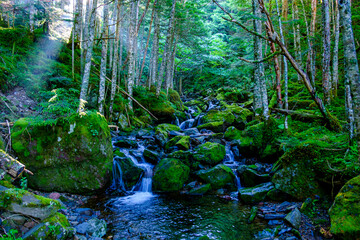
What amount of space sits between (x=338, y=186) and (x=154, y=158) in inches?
262

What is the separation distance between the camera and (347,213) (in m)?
3.69

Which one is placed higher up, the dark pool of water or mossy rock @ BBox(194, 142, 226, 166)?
mossy rock @ BBox(194, 142, 226, 166)

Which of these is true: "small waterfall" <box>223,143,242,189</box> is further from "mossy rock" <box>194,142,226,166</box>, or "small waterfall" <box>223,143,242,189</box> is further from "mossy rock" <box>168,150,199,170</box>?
"mossy rock" <box>168,150,199,170</box>

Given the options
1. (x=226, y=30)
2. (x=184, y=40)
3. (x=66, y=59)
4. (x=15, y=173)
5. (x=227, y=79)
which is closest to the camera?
(x=15, y=173)

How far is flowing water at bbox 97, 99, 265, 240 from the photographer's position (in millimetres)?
4945

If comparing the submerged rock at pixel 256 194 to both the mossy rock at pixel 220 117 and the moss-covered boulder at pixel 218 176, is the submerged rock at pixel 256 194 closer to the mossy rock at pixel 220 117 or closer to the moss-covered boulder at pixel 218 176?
the moss-covered boulder at pixel 218 176

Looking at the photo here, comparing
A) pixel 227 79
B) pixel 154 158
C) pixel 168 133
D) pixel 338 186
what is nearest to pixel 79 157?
pixel 154 158

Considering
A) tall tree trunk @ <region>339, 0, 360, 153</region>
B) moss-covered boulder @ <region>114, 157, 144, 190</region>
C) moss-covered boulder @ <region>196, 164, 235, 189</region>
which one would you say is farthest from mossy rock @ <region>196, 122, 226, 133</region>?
tall tree trunk @ <region>339, 0, 360, 153</region>

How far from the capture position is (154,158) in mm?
9219

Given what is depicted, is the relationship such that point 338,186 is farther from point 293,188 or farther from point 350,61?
point 350,61

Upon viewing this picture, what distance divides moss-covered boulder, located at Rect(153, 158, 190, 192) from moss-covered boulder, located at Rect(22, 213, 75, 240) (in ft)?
13.0

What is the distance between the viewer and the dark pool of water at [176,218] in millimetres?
4938

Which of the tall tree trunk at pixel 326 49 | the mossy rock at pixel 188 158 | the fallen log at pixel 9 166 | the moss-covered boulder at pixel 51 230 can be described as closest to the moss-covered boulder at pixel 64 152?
the fallen log at pixel 9 166

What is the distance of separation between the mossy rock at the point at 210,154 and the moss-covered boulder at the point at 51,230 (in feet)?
18.8
